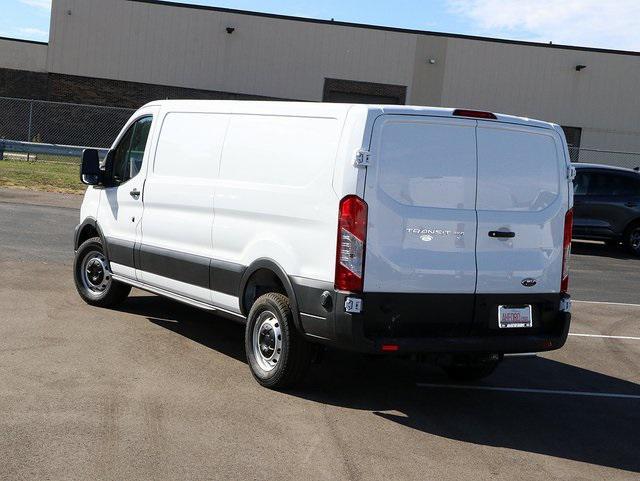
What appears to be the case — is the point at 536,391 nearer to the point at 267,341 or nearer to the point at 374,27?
the point at 267,341

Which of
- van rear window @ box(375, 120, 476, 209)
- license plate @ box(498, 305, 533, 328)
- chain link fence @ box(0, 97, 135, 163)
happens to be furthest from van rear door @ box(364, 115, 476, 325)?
chain link fence @ box(0, 97, 135, 163)

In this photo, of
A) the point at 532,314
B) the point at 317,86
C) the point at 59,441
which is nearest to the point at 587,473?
the point at 532,314

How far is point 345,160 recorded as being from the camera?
6531 millimetres

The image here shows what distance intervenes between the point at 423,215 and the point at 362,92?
32469 millimetres

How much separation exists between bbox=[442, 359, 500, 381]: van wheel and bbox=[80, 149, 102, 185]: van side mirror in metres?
4.08

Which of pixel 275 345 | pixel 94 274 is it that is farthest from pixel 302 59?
pixel 275 345

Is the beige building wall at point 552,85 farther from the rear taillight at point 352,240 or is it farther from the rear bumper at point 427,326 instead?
the rear taillight at point 352,240

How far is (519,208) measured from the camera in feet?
23.2

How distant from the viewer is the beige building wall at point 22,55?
134 ft

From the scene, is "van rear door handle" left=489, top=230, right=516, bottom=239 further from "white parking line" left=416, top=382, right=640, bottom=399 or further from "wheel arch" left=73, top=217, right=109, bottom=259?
"wheel arch" left=73, top=217, right=109, bottom=259

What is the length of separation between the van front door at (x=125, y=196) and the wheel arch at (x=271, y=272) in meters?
1.87

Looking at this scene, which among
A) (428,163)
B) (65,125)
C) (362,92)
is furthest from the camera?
(362,92)

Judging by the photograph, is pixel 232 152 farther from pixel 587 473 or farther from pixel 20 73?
pixel 20 73

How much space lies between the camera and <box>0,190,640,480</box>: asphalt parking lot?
18.1 ft
